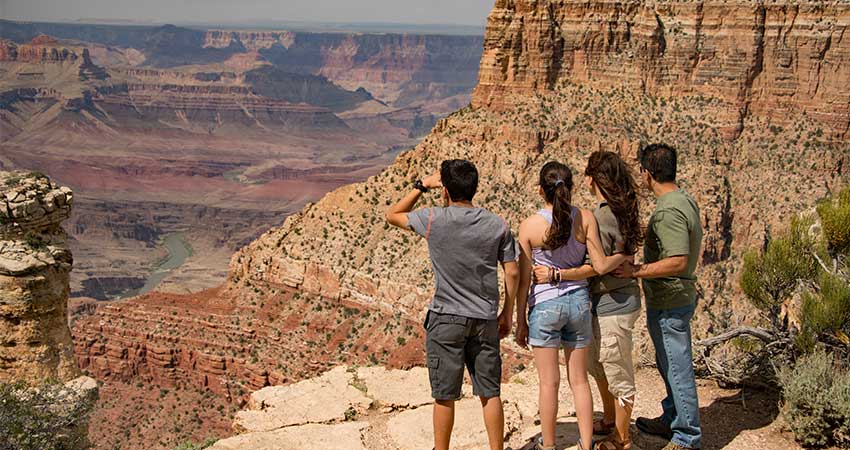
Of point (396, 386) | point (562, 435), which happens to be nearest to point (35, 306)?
point (396, 386)

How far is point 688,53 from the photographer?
39.7 metres

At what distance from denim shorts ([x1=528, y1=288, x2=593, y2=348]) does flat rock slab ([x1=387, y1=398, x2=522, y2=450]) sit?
1947mm

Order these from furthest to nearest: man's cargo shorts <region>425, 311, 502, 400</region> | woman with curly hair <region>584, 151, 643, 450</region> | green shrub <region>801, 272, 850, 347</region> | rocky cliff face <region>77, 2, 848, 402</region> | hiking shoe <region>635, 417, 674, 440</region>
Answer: rocky cliff face <region>77, 2, 848, 402</region>
green shrub <region>801, 272, 850, 347</region>
hiking shoe <region>635, 417, 674, 440</region>
woman with curly hair <region>584, 151, 643, 450</region>
man's cargo shorts <region>425, 311, 502, 400</region>

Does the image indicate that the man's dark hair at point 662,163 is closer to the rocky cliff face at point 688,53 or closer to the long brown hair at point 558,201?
the long brown hair at point 558,201

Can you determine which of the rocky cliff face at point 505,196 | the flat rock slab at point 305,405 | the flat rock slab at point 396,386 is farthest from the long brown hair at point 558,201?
the rocky cliff face at point 505,196

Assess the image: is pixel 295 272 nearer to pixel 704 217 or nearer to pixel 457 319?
pixel 704 217

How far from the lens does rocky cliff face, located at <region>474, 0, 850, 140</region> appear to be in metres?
38.5

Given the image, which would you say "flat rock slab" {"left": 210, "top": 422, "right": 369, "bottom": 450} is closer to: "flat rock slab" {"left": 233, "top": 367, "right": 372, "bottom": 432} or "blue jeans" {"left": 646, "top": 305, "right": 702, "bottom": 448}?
"flat rock slab" {"left": 233, "top": 367, "right": 372, "bottom": 432}

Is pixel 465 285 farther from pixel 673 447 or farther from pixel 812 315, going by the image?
pixel 812 315

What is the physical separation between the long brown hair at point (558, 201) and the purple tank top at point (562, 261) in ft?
0.25

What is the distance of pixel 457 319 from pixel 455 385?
0.65 m

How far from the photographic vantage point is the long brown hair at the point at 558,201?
7.73 m

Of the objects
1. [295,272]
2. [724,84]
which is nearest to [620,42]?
[724,84]


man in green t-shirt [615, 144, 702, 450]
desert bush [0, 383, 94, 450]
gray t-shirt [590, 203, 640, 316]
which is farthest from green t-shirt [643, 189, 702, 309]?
desert bush [0, 383, 94, 450]
